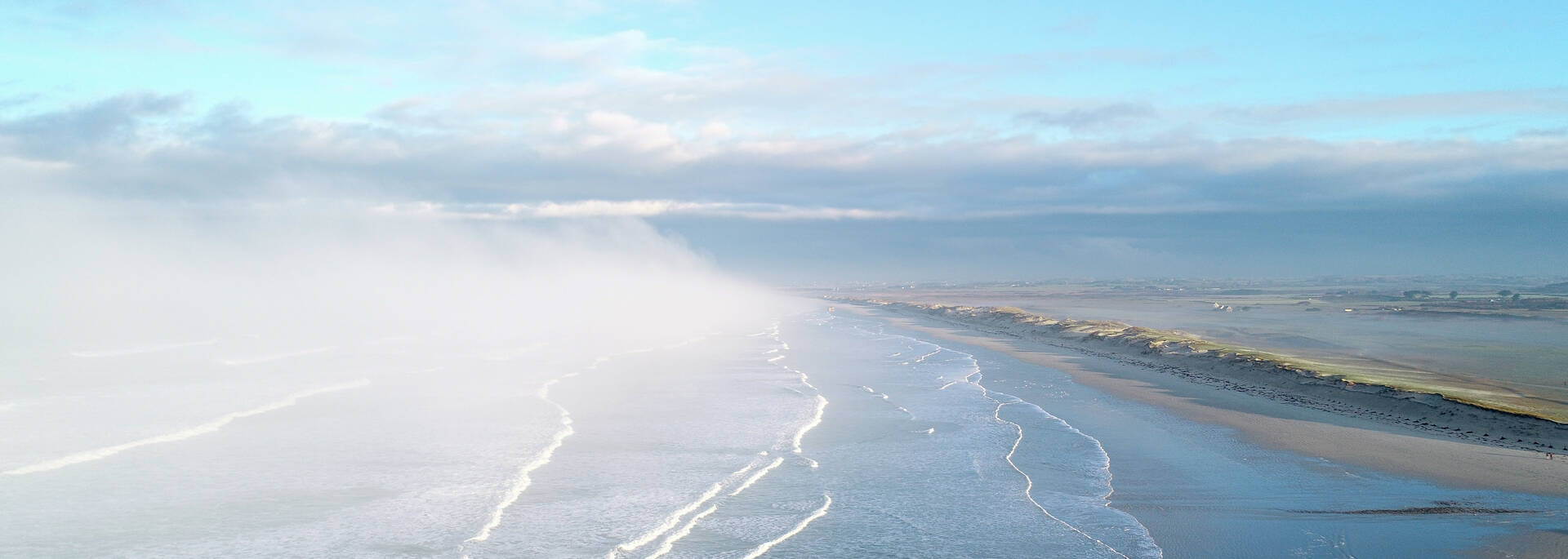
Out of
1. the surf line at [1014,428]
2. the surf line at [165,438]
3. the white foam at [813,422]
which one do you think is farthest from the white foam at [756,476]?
the surf line at [165,438]

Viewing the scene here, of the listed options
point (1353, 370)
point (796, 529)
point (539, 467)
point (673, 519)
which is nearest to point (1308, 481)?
point (796, 529)

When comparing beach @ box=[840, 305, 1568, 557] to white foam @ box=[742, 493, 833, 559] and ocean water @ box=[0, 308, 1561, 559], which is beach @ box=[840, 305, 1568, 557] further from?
white foam @ box=[742, 493, 833, 559]

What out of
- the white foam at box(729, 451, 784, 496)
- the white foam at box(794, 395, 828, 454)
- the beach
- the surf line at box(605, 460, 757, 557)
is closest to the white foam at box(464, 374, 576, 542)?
the surf line at box(605, 460, 757, 557)

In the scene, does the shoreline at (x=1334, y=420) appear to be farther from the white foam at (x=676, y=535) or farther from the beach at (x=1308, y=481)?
the white foam at (x=676, y=535)

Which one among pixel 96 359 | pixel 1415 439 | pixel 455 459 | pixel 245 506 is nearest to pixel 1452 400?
pixel 1415 439

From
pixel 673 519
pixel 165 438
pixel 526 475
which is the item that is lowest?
pixel 165 438

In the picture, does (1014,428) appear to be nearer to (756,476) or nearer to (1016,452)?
(1016,452)

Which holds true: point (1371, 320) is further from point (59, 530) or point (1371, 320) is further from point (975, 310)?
point (59, 530)
